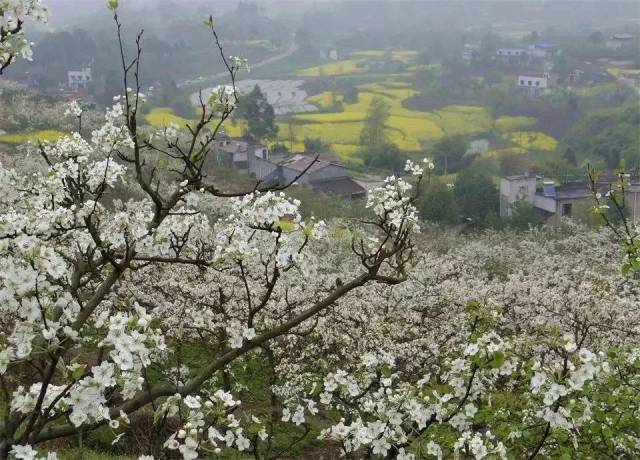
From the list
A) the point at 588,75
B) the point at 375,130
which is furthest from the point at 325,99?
the point at 588,75

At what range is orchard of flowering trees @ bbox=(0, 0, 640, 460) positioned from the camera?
3.31 metres

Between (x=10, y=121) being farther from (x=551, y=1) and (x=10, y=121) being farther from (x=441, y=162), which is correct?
(x=551, y=1)

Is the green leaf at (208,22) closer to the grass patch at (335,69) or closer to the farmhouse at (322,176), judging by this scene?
the farmhouse at (322,176)

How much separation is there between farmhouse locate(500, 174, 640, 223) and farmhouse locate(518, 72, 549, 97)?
1578 inches

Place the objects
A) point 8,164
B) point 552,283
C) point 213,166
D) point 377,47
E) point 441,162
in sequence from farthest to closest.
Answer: point 377,47 < point 441,162 < point 213,166 < point 8,164 < point 552,283

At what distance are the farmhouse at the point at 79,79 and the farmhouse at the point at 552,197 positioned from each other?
44699 mm

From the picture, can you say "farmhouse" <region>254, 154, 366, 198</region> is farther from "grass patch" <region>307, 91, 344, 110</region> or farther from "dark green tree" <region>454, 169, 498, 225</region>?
"grass patch" <region>307, 91, 344, 110</region>

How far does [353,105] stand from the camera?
2721 inches

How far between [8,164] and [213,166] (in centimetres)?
1411

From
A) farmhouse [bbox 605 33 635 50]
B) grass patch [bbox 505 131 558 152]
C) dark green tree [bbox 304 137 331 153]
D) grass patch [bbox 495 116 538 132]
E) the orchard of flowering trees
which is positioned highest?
the orchard of flowering trees

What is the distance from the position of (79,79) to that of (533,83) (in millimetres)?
46545

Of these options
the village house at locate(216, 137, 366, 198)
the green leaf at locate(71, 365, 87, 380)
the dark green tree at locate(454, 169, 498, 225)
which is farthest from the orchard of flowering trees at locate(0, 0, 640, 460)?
the village house at locate(216, 137, 366, 198)

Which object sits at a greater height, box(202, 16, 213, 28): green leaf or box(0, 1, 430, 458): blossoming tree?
box(202, 16, 213, 28): green leaf

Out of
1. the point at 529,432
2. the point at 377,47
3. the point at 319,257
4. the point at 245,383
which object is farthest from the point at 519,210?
the point at 377,47
